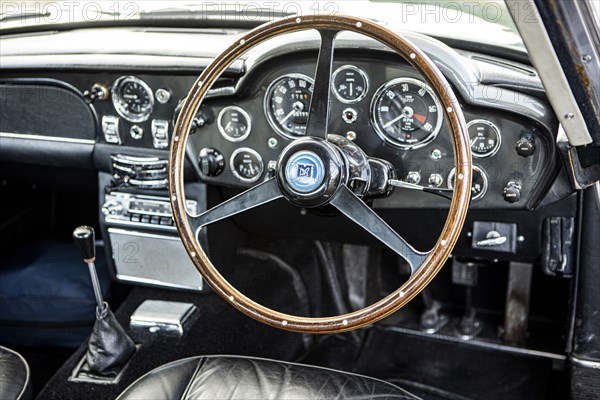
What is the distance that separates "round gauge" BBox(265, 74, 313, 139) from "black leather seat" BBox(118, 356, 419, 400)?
0.62 metres

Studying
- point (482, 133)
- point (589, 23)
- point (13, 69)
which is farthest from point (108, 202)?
point (589, 23)

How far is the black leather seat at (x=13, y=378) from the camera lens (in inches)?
69.7

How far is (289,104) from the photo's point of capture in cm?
196

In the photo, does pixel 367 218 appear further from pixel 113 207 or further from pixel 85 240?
pixel 113 207

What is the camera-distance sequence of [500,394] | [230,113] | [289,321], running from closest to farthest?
[289,321] < [230,113] < [500,394]

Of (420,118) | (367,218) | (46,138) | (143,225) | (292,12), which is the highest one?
(292,12)

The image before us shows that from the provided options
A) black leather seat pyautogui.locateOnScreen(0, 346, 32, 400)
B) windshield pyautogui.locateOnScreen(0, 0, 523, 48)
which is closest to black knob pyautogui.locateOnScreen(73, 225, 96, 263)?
black leather seat pyautogui.locateOnScreen(0, 346, 32, 400)

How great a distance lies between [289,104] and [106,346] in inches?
33.4

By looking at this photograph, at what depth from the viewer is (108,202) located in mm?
2420

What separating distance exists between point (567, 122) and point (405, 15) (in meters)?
0.80

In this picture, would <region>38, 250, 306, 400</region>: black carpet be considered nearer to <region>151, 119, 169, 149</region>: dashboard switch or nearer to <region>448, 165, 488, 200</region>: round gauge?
<region>151, 119, 169, 149</region>: dashboard switch

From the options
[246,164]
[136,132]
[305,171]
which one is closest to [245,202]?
[305,171]

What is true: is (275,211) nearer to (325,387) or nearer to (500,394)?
(325,387)

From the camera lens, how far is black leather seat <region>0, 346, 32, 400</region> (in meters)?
1.77
